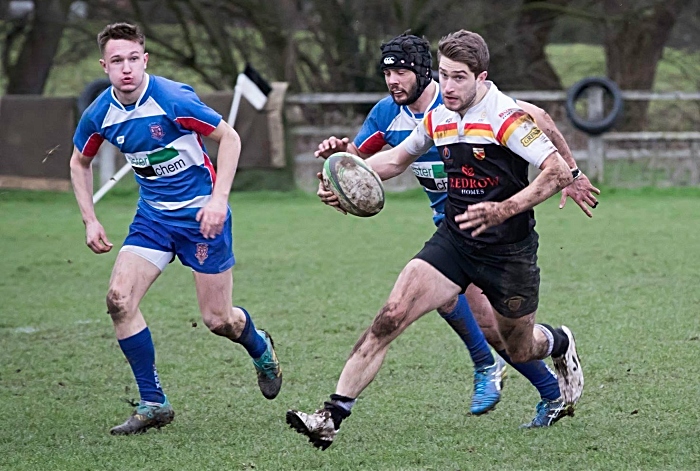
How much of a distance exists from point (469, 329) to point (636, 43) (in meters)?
14.7

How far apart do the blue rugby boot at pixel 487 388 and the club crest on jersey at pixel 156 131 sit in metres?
1.88

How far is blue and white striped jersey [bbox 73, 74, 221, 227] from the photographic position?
480 cm

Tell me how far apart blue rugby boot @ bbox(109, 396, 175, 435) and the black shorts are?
1.42 m

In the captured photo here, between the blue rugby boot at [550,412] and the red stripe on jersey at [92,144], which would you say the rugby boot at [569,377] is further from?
the red stripe on jersey at [92,144]

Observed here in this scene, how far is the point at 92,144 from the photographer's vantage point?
499 centimetres

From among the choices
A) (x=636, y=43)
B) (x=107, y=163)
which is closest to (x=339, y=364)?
(x=107, y=163)

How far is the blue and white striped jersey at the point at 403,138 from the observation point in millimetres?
5078

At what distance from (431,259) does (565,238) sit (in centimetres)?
691

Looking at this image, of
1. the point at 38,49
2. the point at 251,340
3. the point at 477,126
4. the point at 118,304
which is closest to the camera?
the point at 477,126

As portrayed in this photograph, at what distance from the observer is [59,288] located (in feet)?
29.2

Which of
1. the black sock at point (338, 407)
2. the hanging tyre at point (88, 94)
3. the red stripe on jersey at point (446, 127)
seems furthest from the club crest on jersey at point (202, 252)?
the hanging tyre at point (88, 94)

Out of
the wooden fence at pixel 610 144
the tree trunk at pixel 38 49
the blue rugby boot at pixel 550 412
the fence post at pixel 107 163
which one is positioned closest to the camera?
the blue rugby boot at pixel 550 412

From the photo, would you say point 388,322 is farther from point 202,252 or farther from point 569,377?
point 202,252

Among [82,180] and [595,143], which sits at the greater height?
[82,180]
